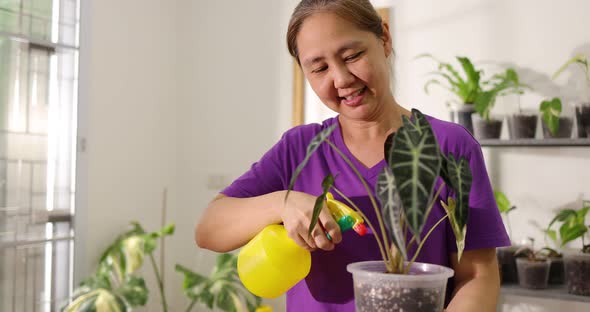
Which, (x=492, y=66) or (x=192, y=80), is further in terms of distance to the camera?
(x=192, y=80)

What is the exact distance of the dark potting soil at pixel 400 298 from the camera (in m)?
0.65

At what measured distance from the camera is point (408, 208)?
559 mm

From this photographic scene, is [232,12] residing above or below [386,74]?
above

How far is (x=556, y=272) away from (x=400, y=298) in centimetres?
246

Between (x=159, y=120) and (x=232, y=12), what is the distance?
815mm

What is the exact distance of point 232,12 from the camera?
396 centimetres

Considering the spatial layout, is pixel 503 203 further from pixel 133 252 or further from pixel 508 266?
pixel 133 252

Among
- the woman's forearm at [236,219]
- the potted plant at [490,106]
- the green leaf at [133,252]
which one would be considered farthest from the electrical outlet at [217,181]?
the woman's forearm at [236,219]

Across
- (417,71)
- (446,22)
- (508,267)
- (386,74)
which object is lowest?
(508,267)

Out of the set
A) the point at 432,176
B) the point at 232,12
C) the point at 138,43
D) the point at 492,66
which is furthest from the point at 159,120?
the point at 432,176

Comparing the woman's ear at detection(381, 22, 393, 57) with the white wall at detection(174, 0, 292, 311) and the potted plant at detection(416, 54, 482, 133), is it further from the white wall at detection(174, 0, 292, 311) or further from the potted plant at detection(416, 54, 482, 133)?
the white wall at detection(174, 0, 292, 311)

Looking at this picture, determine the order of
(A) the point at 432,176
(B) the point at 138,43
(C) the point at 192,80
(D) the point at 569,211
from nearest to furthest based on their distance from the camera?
(A) the point at 432,176, (D) the point at 569,211, (B) the point at 138,43, (C) the point at 192,80

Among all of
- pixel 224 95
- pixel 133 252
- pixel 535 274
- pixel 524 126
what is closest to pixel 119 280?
pixel 133 252

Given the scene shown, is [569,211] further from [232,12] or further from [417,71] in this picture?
[232,12]
